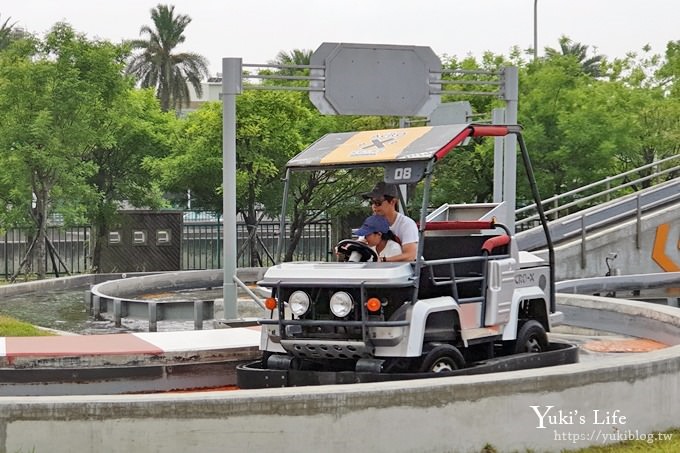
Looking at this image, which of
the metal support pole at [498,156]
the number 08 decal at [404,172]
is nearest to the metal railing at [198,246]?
the metal support pole at [498,156]

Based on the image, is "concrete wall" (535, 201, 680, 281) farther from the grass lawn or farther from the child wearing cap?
the child wearing cap

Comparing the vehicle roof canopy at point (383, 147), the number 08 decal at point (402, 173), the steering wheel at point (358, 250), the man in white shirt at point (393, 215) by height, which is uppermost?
the vehicle roof canopy at point (383, 147)

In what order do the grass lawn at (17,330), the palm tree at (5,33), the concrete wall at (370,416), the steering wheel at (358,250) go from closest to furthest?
the concrete wall at (370,416) → the steering wheel at (358,250) → the grass lawn at (17,330) → the palm tree at (5,33)

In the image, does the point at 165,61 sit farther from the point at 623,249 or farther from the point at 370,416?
the point at 370,416

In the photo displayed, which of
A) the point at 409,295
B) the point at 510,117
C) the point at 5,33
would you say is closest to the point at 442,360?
the point at 409,295

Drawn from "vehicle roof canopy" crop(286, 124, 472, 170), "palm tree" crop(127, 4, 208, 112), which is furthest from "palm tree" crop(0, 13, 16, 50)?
"vehicle roof canopy" crop(286, 124, 472, 170)

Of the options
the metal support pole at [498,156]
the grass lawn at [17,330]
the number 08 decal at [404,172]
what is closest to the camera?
the number 08 decal at [404,172]

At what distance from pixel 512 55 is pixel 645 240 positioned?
1291 cm

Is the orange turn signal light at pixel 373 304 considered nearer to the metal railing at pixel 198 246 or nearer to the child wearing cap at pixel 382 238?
the child wearing cap at pixel 382 238

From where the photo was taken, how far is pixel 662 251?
26.0m

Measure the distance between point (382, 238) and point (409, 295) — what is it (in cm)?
91

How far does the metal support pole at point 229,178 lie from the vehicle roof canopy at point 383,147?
5127 millimetres

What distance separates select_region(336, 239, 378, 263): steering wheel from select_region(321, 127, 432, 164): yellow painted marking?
0.74 metres

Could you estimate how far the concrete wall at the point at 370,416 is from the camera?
7.40 metres
